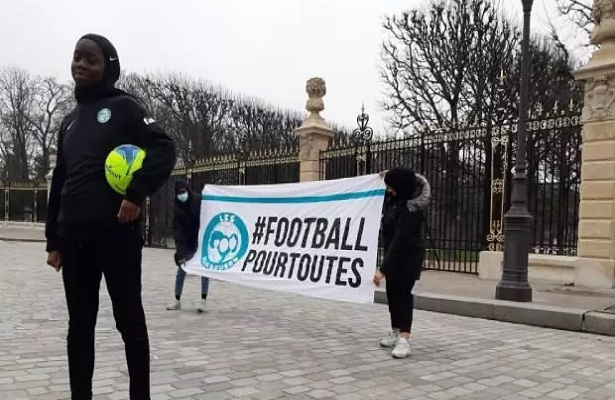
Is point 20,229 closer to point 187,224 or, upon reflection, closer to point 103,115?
point 187,224

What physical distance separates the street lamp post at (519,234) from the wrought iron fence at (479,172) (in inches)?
96.4

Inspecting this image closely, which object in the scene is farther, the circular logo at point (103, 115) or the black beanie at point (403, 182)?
the black beanie at point (403, 182)

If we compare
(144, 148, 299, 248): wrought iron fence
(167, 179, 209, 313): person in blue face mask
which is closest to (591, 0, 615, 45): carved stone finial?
(167, 179, 209, 313): person in blue face mask

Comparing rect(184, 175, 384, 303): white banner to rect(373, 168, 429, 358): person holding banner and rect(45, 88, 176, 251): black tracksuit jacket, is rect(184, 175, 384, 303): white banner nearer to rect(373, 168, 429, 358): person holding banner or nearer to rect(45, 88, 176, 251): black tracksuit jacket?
rect(373, 168, 429, 358): person holding banner

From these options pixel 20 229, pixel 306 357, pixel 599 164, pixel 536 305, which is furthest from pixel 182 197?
pixel 20 229

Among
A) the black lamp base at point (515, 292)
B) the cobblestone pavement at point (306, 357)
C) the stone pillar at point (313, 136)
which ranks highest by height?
the stone pillar at point (313, 136)

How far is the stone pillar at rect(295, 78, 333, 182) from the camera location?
50.1 ft

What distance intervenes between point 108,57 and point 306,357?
3.07m

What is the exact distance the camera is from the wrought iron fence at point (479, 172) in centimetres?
1108

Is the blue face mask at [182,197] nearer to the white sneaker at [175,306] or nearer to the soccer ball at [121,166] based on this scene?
the white sneaker at [175,306]

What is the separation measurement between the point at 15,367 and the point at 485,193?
30.7ft

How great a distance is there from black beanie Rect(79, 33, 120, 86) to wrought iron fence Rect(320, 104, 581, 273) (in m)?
9.22

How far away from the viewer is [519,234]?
8336 millimetres

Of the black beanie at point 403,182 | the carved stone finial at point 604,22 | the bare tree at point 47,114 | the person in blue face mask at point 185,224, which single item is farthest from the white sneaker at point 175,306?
the bare tree at point 47,114
